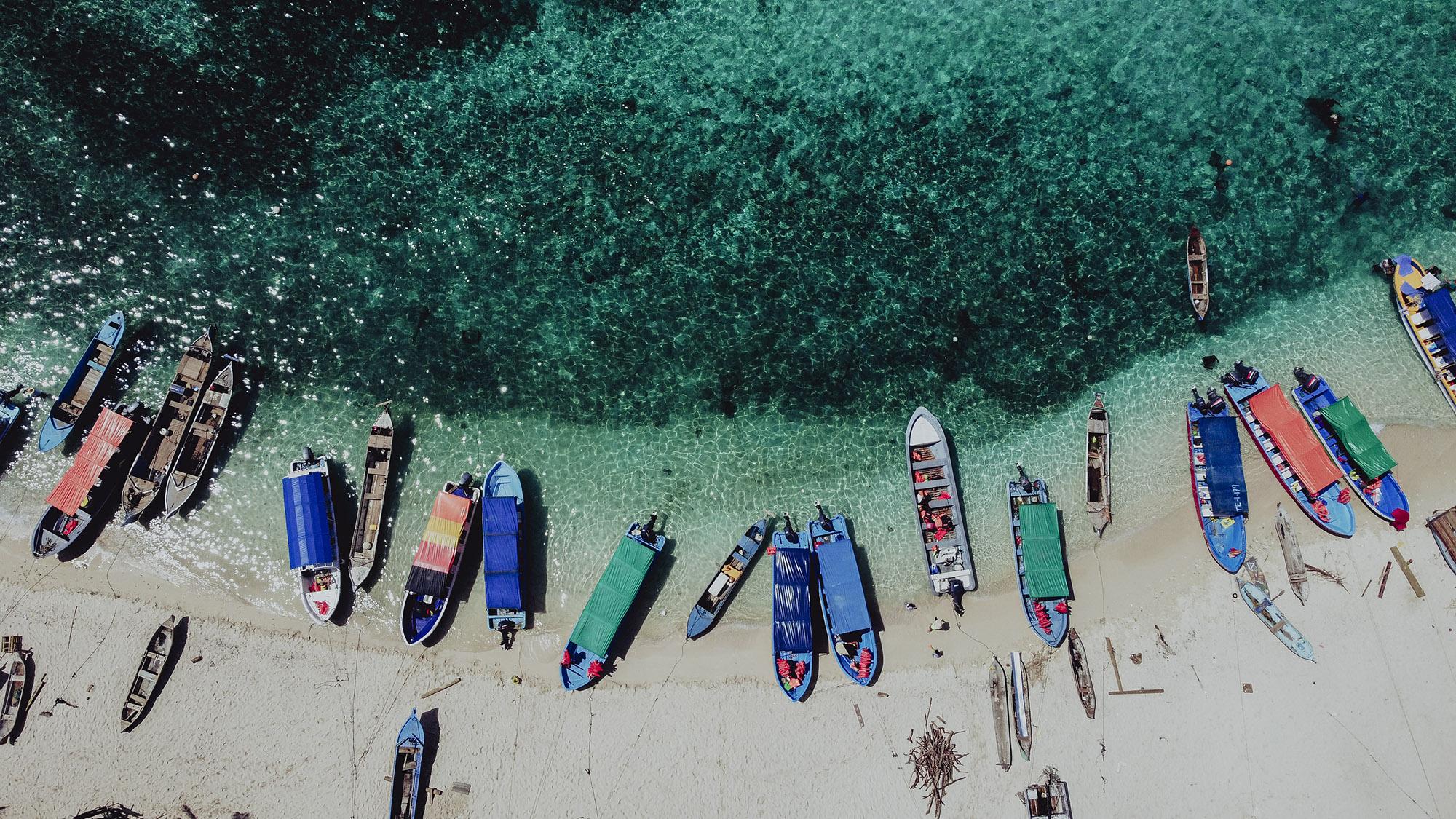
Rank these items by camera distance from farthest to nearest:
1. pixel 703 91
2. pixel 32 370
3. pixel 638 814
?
1. pixel 703 91
2. pixel 32 370
3. pixel 638 814

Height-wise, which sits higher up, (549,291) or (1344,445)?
(549,291)

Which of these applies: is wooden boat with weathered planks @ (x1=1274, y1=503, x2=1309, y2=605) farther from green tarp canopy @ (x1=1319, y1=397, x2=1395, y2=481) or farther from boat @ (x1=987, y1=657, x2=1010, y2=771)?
boat @ (x1=987, y1=657, x2=1010, y2=771)

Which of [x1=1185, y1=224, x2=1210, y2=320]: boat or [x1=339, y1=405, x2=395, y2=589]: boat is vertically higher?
[x1=1185, y1=224, x2=1210, y2=320]: boat

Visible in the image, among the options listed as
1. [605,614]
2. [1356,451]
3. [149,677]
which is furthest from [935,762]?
[149,677]

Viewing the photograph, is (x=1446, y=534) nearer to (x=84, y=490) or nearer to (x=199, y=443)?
(x=199, y=443)

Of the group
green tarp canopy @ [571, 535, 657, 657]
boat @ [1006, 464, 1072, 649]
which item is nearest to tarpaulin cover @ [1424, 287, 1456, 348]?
boat @ [1006, 464, 1072, 649]

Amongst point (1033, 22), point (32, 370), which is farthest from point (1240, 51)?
point (32, 370)

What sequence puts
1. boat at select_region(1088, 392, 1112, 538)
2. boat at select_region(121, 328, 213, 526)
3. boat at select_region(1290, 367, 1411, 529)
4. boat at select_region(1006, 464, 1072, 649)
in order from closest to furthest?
boat at select_region(1006, 464, 1072, 649), boat at select_region(1290, 367, 1411, 529), boat at select_region(121, 328, 213, 526), boat at select_region(1088, 392, 1112, 538)

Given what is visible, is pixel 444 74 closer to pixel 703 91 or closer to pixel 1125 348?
pixel 703 91
